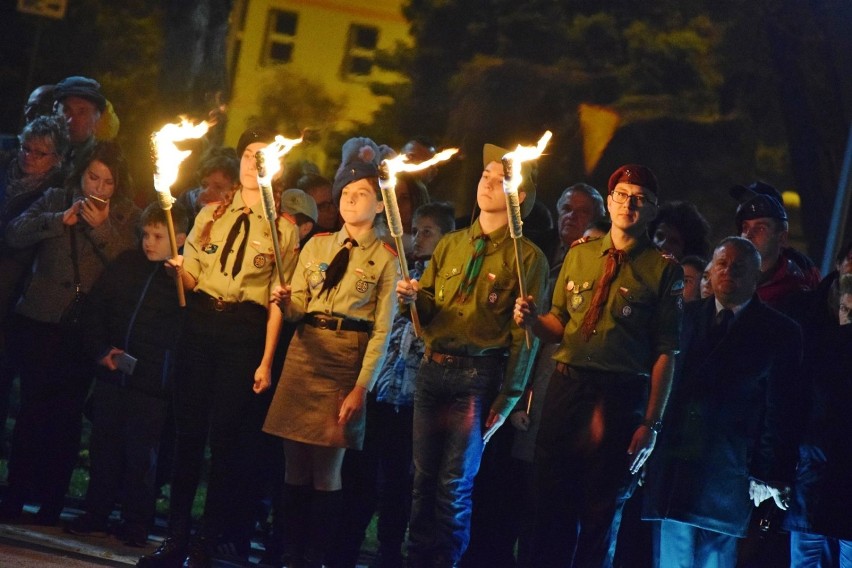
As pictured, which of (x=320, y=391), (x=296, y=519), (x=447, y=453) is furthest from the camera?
(x=320, y=391)

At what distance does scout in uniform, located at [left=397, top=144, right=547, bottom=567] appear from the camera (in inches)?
264

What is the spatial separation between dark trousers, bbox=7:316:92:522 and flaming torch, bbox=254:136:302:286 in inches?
77.0

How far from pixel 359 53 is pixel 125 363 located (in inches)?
427

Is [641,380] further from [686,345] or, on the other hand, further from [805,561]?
[805,561]

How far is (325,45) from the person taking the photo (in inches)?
714

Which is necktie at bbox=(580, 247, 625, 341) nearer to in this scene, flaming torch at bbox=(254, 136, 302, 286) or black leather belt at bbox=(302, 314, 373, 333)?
black leather belt at bbox=(302, 314, 373, 333)

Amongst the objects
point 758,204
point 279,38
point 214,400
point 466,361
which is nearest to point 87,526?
point 214,400

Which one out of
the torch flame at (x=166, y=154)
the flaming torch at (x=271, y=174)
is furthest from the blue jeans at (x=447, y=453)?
the torch flame at (x=166, y=154)

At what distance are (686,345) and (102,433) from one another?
11.7ft

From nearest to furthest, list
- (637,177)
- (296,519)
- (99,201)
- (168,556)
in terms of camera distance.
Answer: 1. (637,177)
2. (168,556)
3. (296,519)
4. (99,201)

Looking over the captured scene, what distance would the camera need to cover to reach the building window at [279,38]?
17578 mm

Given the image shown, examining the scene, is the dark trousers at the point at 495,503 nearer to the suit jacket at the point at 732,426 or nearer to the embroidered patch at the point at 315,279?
the suit jacket at the point at 732,426

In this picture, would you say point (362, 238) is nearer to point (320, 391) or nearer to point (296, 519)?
point (320, 391)

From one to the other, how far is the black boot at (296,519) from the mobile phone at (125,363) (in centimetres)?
142
